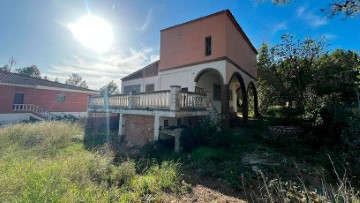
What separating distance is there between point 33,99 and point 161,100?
70.0ft

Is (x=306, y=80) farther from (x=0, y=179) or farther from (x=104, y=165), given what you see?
(x=0, y=179)

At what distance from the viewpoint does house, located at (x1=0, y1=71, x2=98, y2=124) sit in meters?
19.6

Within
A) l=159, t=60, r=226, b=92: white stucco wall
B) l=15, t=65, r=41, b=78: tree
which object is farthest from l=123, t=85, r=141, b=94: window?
l=15, t=65, r=41, b=78: tree

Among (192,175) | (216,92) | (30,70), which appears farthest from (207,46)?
(30,70)

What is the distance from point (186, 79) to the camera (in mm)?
13031

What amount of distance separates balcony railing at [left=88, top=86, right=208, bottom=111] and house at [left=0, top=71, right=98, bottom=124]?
14851 millimetres

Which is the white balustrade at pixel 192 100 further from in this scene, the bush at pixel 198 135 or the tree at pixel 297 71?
the tree at pixel 297 71

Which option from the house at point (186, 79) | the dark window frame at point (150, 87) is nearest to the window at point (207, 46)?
the house at point (186, 79)

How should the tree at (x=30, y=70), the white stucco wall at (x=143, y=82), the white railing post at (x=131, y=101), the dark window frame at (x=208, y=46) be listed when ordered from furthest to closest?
the tree at (x=30, y=70) < the white stucco wall at (x=143, y=82) < the dark window frame at (x=208, y=46) < the white railing post at (x=131, y=101)

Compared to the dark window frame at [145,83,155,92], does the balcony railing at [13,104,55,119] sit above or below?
below

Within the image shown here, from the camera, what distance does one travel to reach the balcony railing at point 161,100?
8.36 meters

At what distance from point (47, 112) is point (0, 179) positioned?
70.4 ft

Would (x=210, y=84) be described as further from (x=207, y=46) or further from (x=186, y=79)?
(x=207, y=46)

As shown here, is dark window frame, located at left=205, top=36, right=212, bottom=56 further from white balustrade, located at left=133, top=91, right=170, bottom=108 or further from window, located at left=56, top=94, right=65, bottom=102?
window, located at left=56, top=94, right=65, bottom=102
